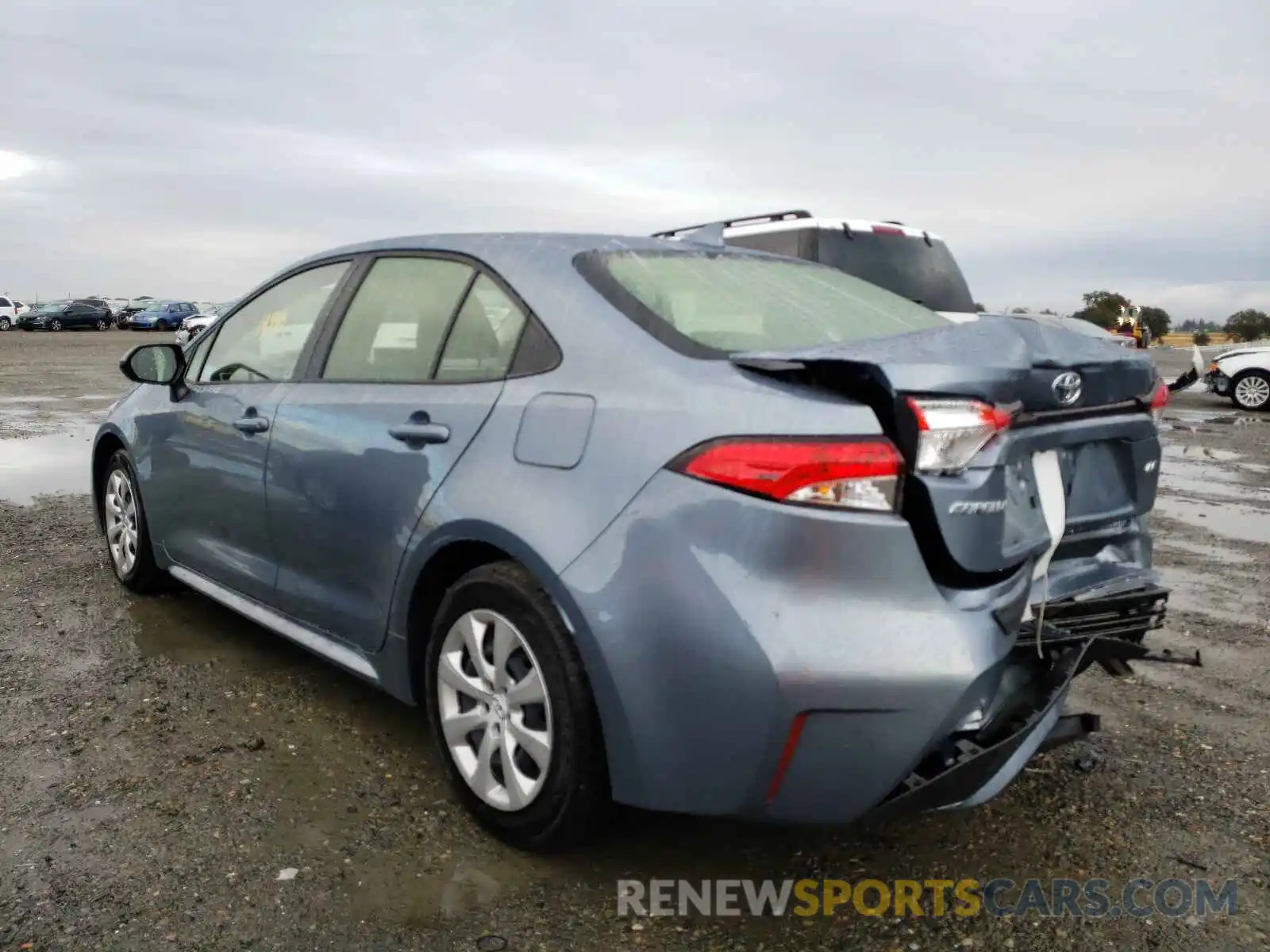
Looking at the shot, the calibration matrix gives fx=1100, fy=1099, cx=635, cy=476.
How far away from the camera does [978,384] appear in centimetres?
240

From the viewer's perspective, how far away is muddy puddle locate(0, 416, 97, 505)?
26.3 feet

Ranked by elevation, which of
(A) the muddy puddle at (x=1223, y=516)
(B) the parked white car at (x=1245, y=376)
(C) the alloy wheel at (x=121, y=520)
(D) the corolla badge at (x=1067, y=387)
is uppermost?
(D) the corolla badge at (x=1067, y=387)

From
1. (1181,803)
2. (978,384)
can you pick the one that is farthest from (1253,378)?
(978,384)

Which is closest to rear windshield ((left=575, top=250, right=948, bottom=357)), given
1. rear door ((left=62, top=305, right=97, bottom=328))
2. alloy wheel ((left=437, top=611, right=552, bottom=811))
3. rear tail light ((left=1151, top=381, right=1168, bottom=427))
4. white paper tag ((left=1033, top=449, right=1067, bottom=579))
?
white paper tag ((left=1033, top=449, right=1067, bottom=579))

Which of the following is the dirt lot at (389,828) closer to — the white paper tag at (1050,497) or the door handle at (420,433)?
the white paper tag at (1050,497)

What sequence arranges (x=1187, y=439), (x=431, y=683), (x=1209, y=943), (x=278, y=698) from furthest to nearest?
(x=1187, y=439) → (x=278, y=698) → (x=431, y=683) → (x=1209, y=943)

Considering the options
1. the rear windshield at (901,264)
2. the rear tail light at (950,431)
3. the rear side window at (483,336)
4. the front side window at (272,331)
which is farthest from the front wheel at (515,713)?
the rear windshield at (901,264)

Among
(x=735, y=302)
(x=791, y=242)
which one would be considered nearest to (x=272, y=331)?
(x=735, y=302)

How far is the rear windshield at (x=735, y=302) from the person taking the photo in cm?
276

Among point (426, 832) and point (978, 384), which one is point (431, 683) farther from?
point (978, 384)

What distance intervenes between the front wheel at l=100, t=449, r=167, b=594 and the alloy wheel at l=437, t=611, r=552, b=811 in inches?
98.9

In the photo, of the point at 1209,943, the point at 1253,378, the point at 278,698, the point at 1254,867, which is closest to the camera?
the point at 1209,943

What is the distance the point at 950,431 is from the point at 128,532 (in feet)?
13.4

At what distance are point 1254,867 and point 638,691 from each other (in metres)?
1.72
